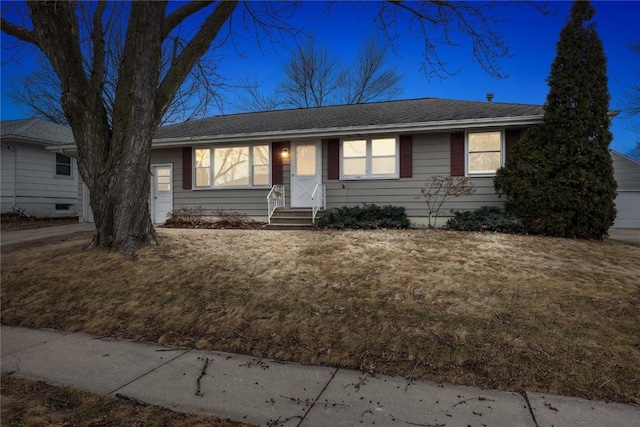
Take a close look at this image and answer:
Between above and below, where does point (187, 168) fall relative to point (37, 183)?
above

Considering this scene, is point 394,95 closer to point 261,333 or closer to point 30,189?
point 30,189

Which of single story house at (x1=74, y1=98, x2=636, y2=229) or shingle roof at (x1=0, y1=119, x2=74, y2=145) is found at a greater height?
shingle roof at (x1=0, y1=119, x2=74, y2=145)

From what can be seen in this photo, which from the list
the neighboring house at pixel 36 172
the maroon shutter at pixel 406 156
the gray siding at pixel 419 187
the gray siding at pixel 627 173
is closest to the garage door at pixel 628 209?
the gray siding at pixel 627 173

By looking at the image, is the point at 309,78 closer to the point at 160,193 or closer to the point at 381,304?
the point at 160,193

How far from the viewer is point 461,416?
8.31 ft

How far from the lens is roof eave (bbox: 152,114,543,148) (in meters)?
9.82

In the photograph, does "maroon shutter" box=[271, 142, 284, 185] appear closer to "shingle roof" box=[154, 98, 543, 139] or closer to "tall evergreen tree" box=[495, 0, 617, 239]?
"shingle roof" box=[154, 98, 543, 139]

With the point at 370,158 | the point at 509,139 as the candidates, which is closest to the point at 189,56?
the point at 370,158

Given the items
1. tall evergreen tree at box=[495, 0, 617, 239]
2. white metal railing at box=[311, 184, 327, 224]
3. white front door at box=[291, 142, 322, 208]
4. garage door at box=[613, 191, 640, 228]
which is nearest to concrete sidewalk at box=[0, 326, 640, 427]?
tall evergreen tree at box=[495, 0, 617, 239]

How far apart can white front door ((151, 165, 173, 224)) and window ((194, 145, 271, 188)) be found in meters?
1.24

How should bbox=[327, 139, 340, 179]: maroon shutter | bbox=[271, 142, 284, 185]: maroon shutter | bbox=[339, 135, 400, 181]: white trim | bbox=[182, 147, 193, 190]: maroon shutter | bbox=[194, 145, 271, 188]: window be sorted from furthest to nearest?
bbox=[182, 147, 193, 190]: maroon shutter, bbox=[194, 145, 271, 188]: window, bbox=[271, 142, 284, 185]: maroon shutter, bbox=[327, 139, 340, 179]: maroon shutter, bbox=[339, 135, 400, 181]: white trim

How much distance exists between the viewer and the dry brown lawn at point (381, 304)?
10.8 feet

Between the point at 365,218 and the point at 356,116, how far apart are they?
421 centimetres

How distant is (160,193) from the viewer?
1350 cm
